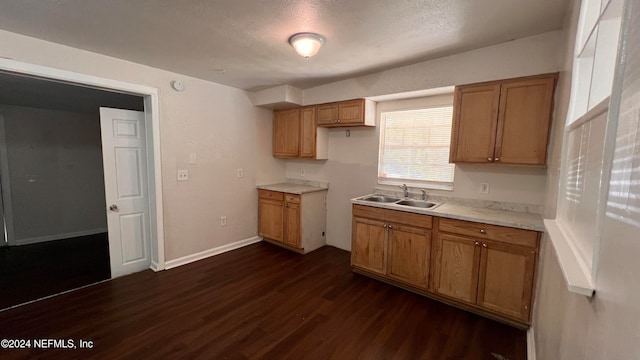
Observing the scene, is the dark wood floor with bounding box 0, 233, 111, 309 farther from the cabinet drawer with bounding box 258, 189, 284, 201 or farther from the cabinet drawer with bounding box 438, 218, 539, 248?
the cabinet drawer with bounding box 438, 218, 539, 248

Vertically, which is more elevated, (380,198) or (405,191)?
(405,191)

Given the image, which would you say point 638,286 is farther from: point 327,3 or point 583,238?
point 327,3

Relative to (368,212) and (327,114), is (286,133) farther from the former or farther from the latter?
(368,212)

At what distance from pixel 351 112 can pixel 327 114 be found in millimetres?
390

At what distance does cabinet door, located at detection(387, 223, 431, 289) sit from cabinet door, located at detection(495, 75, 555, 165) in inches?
40.9

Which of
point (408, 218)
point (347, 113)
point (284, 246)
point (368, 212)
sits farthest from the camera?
point (284, 246)

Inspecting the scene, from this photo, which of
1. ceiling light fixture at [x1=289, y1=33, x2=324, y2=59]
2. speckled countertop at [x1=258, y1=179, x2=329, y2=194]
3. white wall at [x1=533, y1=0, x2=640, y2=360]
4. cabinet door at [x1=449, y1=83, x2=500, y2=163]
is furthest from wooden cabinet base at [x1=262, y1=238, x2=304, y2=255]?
white wall at [x1=533, y1=0, x2=640, y2=360]

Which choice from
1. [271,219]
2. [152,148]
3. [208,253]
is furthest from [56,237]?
[271,219]

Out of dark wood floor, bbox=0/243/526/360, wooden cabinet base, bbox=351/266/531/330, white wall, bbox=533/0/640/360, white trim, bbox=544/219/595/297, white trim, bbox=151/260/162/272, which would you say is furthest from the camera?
white trim, bbox=151/260/162/272

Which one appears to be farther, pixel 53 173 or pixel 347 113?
pixel 53 173

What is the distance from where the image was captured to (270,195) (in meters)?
4.15

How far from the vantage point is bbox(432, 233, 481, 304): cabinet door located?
7.77 feet

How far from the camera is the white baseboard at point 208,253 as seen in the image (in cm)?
332

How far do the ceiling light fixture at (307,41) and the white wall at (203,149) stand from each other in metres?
1.86
